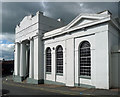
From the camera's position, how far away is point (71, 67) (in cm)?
1341

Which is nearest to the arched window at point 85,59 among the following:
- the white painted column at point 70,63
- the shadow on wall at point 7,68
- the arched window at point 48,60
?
the white painted column at point 70,63

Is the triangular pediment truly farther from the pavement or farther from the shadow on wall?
the shadow on wall

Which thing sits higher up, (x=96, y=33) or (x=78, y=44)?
(x=96, y=33)

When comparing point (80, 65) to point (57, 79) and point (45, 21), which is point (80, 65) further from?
point (45, 21)

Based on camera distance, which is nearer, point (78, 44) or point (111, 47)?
point (111, 47)

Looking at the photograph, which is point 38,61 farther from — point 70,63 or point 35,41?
point 70,63

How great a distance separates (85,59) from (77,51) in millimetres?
1232

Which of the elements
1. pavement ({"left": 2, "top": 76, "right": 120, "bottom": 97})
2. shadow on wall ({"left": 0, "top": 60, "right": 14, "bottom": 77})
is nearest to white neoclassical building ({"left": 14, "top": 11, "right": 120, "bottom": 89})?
pavement ({"left": 2, "top": 76, "right": 120, "bottom": 97})

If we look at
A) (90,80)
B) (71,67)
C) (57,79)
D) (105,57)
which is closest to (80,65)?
(71,67)

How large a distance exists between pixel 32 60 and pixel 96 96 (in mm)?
12114

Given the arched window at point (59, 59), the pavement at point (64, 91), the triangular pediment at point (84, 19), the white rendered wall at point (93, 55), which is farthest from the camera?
the arched window at point (59, 59)

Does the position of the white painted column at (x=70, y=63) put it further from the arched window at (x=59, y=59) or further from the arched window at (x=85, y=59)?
the arched window at (x=59, y=59)

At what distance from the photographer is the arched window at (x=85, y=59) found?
12194mm

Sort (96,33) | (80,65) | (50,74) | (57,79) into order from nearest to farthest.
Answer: (96,33) < (80,65) < (57,79) < (50,74)
